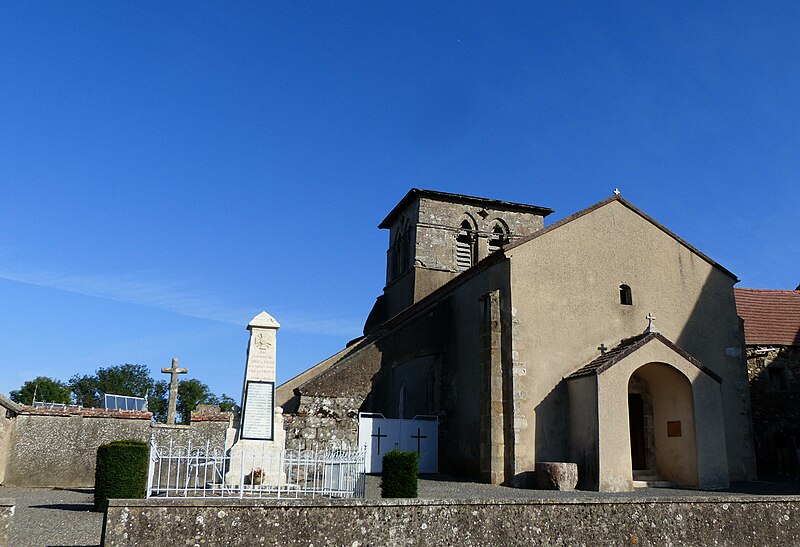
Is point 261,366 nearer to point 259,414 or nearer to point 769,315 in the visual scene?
point 259,414

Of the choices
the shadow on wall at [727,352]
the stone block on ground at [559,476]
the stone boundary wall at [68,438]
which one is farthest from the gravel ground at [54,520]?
the shadow on wall at [727,352]

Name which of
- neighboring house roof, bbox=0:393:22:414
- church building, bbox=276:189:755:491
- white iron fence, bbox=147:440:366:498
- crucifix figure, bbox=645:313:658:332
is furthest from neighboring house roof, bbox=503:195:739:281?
neighboring house roof, bbox=0:393:22:414

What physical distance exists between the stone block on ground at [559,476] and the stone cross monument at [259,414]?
616 cm

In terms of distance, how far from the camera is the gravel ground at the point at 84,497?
9727 mm

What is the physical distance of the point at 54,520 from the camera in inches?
437

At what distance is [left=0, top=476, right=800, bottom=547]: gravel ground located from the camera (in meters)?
9.73

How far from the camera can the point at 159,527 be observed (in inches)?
299

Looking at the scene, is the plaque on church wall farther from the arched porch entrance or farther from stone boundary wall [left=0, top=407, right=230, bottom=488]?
the arched porch entrance

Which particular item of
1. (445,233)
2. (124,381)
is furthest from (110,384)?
(445,233)

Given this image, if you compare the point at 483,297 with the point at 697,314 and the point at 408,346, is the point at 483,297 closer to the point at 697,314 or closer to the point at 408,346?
the point at 408,346

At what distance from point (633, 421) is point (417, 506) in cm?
1144

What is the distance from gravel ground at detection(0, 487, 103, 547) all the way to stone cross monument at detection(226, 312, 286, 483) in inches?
110

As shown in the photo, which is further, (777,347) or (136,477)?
(777,347)

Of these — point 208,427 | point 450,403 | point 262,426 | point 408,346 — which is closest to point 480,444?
point 450,403
